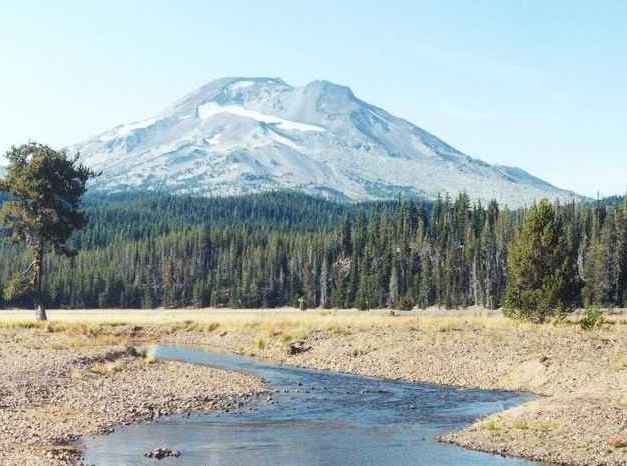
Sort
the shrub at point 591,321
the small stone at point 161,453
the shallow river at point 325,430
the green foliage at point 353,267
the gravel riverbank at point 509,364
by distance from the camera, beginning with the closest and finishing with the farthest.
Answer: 1. the small stone at point 161,453
2. the shallow river at point 325,430
3. the gravel riverbank at point 509,364
4. the shrub at point 591,321
5. the green foliage at point 353,267

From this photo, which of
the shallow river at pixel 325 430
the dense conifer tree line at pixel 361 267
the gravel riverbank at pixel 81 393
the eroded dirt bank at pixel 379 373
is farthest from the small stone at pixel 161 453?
the dense conifer tree line at pixel 361 267

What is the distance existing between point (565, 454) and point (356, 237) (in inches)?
5719

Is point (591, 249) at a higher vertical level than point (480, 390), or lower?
higher

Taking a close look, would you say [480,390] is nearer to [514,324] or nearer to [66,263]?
[514,324]

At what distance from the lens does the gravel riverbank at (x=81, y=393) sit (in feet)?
84.6

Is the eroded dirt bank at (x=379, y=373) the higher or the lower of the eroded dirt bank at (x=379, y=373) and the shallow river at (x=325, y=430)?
the higher

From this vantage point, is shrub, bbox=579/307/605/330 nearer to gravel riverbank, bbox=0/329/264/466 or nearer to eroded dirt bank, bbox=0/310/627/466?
eroded dirt bank, bbox=0/310/627/466

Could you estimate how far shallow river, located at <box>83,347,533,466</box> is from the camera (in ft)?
82.4

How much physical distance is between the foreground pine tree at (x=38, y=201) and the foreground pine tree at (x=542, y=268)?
38.7 m

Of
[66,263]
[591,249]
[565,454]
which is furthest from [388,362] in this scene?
[66,263]

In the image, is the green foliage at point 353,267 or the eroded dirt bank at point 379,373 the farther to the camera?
the green foliage at point 353,267

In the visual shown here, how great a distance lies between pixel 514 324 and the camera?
5575 centimetres

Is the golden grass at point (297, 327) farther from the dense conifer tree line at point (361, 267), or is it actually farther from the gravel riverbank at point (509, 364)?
the dense conifer tree line at point (361, 267)

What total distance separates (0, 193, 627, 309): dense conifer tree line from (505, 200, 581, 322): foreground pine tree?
65777 millimetres
